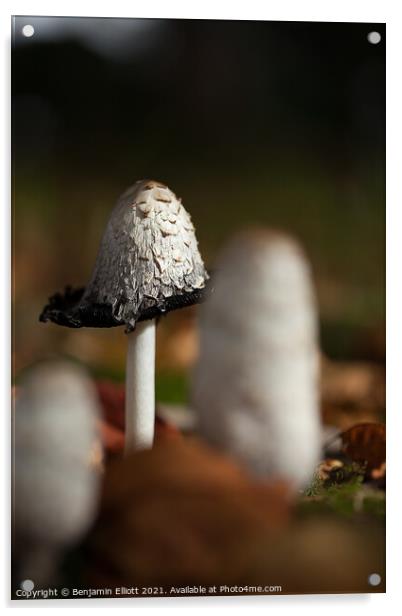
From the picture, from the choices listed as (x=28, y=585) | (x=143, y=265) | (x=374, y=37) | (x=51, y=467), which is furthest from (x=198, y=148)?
(x=28, y=585)

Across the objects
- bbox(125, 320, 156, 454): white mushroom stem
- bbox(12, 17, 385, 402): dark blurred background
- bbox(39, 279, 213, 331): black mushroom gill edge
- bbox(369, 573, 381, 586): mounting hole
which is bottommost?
bbox(369, 573, 381, 586): mounting hole

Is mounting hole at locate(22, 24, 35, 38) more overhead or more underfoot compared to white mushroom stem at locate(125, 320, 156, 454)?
more overhead

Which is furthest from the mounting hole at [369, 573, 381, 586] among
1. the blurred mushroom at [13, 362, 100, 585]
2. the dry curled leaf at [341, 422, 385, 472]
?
the blurred mushroom at [13, 362, 100, 585]

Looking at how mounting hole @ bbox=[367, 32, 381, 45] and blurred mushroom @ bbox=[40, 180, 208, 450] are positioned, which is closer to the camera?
blurred mushroom @ bbox=[40, 180, 208, 450]

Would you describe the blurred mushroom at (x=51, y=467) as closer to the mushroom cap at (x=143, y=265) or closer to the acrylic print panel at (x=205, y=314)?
the acrylic print panel at (x=205, y=314)

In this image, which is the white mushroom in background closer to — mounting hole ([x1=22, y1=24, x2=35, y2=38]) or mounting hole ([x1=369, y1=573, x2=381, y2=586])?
mounting hole ([x1=369, y1=573, x2=381, y2=586])
